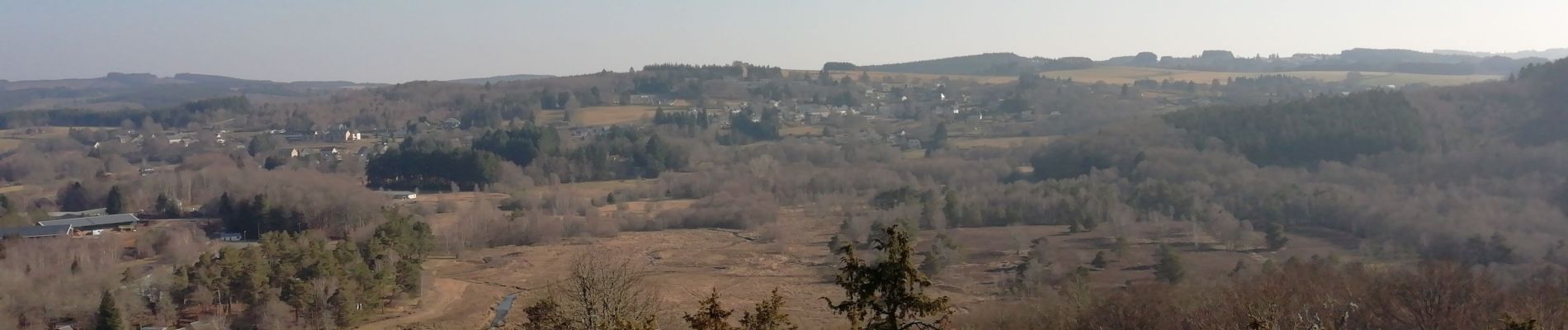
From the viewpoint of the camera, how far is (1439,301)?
57.0 feet

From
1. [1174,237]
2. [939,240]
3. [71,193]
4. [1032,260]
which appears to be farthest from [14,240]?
[1174,237]

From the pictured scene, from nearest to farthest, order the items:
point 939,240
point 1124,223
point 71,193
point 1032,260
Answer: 1. point 1032,260
2. point 939,240
3. point 1124,223
4. point 71,193

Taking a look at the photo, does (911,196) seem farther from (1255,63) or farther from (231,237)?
(1255,63)

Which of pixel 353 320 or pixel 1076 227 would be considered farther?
pixel 1076 227

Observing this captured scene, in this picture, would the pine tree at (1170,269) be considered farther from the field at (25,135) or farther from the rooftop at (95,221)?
the field at (25,135)

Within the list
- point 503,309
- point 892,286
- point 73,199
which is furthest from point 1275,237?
point 73,199

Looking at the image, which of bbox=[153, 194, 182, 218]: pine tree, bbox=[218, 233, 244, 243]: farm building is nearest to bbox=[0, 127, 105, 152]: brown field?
bbox=[153, 194, 182, 218]: pine tree

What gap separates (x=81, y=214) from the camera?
4309cm

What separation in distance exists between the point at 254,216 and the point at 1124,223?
1173 inches

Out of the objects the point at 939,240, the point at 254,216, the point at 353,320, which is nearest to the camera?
the point at 353,320

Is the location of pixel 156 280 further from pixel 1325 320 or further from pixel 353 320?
pixel 1325 320

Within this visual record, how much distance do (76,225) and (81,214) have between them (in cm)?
551

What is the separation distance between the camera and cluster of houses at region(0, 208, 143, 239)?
118ft

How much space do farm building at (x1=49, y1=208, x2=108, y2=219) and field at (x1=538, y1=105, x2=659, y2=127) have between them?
34.8 m
